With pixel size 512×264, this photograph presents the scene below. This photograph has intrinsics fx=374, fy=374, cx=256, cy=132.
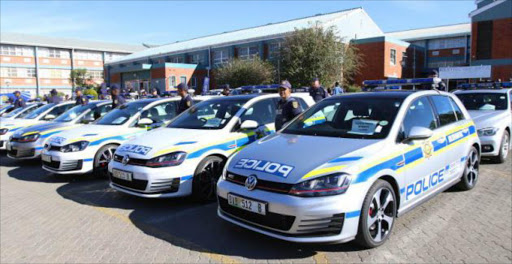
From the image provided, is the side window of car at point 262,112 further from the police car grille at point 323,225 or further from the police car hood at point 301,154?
the police car grille at point 323,225

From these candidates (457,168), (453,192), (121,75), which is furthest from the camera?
(121,75)

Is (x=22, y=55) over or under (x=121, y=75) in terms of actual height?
over

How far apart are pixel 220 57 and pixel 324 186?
3913cm

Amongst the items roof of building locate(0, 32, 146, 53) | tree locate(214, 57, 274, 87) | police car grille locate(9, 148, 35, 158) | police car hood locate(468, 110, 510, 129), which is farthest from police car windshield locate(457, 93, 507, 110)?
roof of building locate(0, 32, 146, 53)

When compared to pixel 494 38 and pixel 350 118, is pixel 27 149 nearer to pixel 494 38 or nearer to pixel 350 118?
pixel 350 118

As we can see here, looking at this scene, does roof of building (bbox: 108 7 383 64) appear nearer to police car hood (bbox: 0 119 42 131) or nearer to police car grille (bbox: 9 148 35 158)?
police car hood (bbox: 0 119 42 131)

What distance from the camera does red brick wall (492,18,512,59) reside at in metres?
30.7

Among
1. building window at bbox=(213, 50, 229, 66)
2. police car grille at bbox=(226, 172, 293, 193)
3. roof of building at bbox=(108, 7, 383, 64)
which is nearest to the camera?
police car grille at bbox=(226, 172, 293, 193)

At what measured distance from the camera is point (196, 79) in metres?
42.2

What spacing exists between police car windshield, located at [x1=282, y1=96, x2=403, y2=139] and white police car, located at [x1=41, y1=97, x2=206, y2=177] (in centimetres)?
356

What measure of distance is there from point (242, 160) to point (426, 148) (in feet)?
7.12

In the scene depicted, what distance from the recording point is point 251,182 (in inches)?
142

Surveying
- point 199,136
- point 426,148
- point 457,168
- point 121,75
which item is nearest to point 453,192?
point 457,168

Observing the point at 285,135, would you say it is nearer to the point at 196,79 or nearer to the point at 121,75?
the point at 196,79
